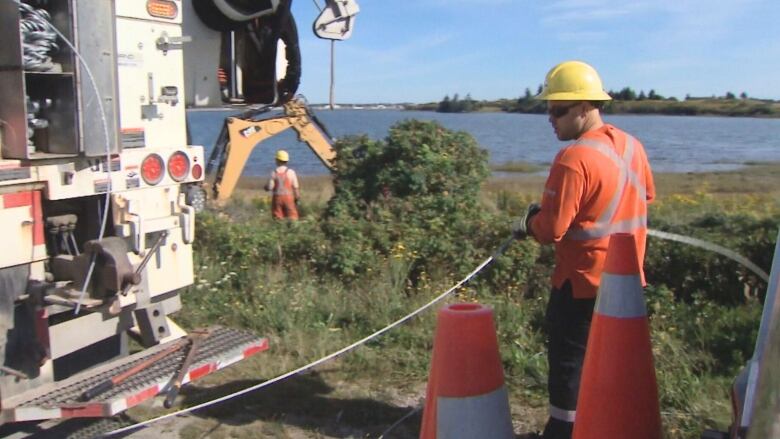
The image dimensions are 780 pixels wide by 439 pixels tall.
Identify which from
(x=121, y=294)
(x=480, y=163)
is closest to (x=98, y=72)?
(x=121, y=294)

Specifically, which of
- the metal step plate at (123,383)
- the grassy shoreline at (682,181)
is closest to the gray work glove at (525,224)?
the metal step plate at (123,383)

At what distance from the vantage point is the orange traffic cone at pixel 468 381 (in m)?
3.46

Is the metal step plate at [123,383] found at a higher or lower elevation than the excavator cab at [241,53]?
lower

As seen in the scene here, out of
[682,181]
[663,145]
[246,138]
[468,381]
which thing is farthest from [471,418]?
[663,145]

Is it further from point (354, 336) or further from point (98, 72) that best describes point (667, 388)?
point (98, 72)

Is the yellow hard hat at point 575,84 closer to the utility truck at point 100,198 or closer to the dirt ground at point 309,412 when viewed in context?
the dirt ground at point 309,412

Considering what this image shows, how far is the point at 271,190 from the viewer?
1338cm

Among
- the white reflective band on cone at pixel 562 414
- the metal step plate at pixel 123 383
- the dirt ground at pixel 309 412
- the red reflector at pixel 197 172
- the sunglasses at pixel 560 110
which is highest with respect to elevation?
the sunglasses at pixel 560 110

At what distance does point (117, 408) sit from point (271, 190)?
9701 millimetres

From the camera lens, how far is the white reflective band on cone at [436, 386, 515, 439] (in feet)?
11.3

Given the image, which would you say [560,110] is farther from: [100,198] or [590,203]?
[100,198]

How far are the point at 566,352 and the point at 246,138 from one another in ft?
36.4

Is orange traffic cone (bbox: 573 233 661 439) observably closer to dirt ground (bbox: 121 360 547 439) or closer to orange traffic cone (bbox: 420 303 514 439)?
orange traffic cone (bbox: 420 303 514 439)

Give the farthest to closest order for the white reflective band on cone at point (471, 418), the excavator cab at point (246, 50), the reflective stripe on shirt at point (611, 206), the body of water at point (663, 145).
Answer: the body of water at point (663, 145), the excavator cab at point (246, 50), the reflective stripe on shirt at point (611, 206), the white reflective band on cone at point (471, 418)
